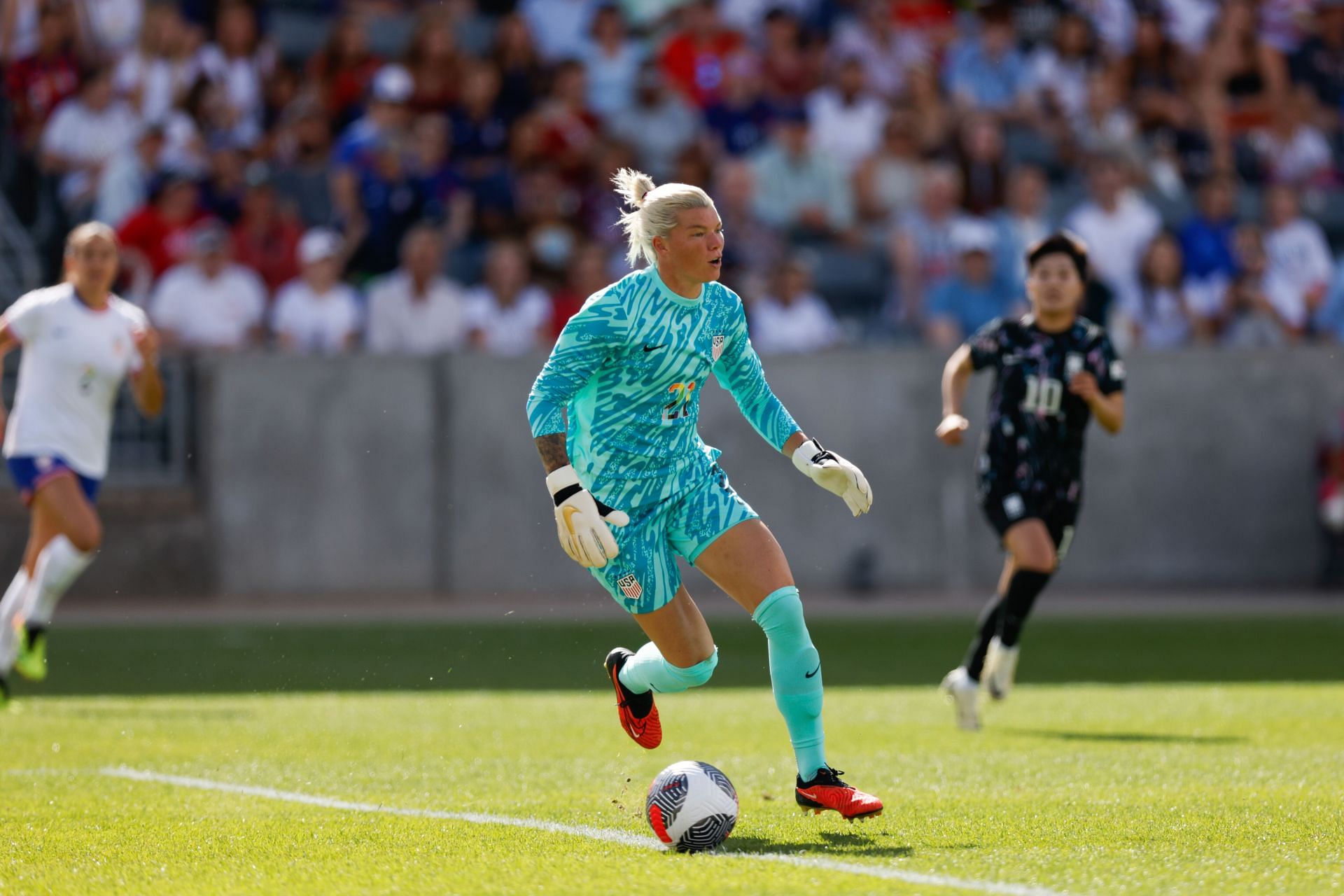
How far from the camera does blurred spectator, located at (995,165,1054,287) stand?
54.5ft

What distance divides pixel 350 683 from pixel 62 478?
6.82 feet

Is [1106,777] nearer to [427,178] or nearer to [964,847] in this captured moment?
[964,847]

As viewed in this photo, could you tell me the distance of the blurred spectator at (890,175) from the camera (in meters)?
17.7

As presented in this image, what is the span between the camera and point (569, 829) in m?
6.06

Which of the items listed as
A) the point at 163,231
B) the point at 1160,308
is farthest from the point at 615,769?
the point at 1160,308

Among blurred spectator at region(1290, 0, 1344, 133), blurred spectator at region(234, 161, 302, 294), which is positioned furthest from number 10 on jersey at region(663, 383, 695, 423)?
blurred spectator at region(1290, 0, 1344, 133)

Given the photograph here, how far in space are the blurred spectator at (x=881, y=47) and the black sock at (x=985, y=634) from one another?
1056cm

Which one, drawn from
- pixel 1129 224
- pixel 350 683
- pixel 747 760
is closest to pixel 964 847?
pixel 747 760

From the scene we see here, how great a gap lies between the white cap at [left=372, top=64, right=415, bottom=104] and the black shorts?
9205mm

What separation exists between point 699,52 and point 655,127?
4.16ft

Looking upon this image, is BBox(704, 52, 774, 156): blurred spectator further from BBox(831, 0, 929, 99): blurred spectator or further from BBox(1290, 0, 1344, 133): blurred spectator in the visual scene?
BBox(1290, 0, 1344, 133): blurred spectator

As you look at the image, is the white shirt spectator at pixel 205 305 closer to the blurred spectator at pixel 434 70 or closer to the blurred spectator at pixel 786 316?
the blurred spectator at pixel 434 70

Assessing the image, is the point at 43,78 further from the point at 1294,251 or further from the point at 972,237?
the point at 1294,251

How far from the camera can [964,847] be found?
18.2 feet
